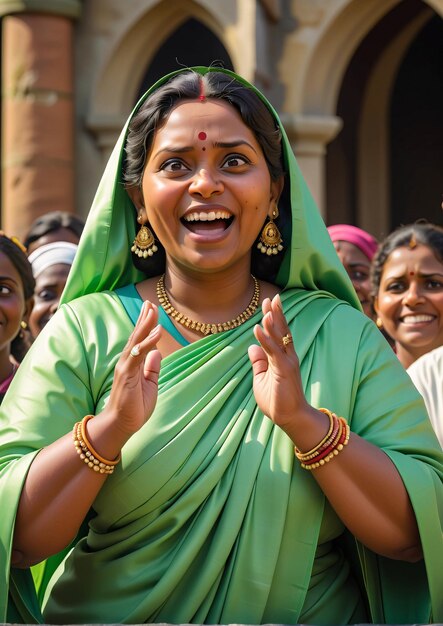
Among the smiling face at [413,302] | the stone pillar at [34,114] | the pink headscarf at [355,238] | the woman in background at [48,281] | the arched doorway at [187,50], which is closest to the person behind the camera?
the smiling face at [413,302]

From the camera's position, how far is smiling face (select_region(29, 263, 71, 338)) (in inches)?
218

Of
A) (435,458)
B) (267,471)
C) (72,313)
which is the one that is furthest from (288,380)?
(72,313)

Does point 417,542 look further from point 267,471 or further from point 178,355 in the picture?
point 178,355

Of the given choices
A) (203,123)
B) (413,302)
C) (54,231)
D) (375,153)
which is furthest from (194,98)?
(375,153)

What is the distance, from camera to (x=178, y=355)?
2.97 metres

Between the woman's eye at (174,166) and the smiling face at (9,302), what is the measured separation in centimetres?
158

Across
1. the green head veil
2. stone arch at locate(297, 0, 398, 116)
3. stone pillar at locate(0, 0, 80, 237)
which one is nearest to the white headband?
the green head veil

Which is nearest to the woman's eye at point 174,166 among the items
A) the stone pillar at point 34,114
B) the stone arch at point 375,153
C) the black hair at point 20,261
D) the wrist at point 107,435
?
the wrist at point 107,435

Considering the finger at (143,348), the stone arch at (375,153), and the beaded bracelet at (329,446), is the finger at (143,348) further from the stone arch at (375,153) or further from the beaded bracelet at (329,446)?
the stone arch at (375,153)

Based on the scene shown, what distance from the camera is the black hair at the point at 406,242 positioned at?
17.5 feet

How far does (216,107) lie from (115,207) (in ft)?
1.19

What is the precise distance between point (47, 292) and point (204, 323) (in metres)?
2.63

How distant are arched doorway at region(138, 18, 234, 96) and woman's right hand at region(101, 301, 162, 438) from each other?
10.3 meters

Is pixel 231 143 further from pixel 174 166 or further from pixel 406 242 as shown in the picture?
pixel 406 242
